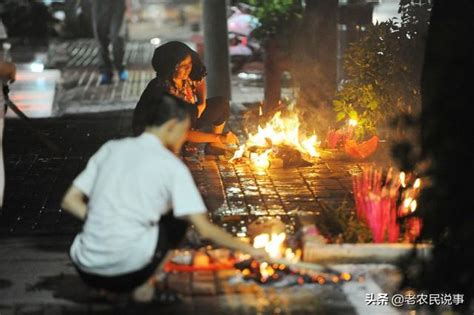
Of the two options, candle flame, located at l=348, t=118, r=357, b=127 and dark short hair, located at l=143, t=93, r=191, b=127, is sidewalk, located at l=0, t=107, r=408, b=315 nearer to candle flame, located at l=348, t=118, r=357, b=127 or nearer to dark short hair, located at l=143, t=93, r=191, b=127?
candle flame, located at l=348, t=118, r=357, b=127

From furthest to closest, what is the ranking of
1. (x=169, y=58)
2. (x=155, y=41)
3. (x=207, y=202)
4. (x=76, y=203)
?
1. (x=155, y=41)
2. (x=169, y=58)
3. (x=207, y=202)
4. (x=76, y=203)

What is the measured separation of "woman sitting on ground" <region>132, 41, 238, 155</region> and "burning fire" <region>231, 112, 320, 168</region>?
29cm

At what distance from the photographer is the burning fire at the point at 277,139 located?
10.1 metres

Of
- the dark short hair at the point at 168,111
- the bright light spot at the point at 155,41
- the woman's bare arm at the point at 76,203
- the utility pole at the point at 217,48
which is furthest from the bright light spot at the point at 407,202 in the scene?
the bright light spot at the point at 155,41

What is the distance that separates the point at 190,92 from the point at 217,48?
434 cm

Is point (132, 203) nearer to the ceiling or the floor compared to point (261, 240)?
nearer to the ceiling

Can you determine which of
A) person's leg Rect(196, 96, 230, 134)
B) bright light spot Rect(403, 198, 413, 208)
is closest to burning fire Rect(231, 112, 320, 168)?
person's leg Rect(196, 96, 230, 134)

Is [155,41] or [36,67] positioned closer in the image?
[36,67]

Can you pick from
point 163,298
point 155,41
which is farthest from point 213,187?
point 155,41

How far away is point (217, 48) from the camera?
45.4ft

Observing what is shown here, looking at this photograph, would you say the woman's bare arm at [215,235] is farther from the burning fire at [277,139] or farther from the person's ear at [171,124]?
the burning fire at [277,139]

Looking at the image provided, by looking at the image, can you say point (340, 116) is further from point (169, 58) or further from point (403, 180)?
point (403, 180)

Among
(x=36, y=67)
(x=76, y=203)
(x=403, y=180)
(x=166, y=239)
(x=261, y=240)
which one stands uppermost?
(x=76, y=203)

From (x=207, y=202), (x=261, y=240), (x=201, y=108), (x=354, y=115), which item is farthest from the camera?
(x=354, y=115)
